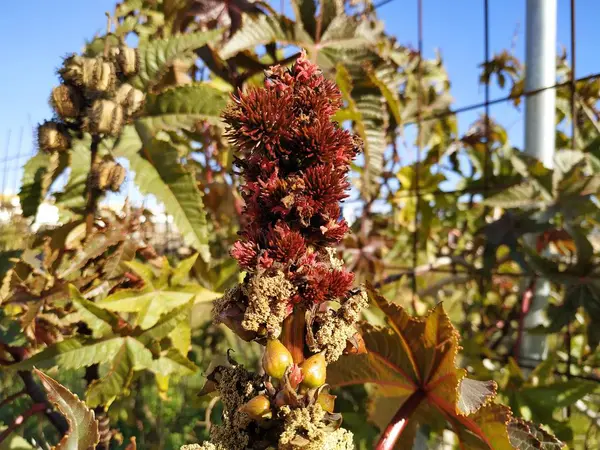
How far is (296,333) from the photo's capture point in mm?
517

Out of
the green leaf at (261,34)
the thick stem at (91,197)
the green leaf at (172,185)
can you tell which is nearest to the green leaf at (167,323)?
the green leaf at (172,185)

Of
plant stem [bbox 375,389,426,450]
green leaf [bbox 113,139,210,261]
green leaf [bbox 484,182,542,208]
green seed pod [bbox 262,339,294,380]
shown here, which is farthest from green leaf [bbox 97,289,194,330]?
green leaf [bbox 484,182,542,208]

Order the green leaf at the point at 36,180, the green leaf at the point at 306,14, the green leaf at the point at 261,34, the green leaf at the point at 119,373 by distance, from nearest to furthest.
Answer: the green leaf at the point at 119,373 < the green leaf at the point at 36,180 < the green leaf at the point at 261,34 < the green leaf at the point at 306,14

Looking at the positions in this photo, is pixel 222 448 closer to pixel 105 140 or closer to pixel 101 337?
pixel 101 337

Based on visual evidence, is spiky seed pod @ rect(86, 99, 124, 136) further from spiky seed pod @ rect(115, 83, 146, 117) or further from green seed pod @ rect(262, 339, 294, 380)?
green seed pod @ rect(262, 339, 294, 380)

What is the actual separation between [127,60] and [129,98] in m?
0.08

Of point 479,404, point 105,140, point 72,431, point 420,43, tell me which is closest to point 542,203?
point 420,43

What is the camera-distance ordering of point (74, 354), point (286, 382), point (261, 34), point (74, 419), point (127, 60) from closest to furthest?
point (286, 382) < point (74, 419) < point (74, 354) < point (127, 60) < point (261, 34)

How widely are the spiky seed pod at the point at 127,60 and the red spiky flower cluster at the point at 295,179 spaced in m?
0.64

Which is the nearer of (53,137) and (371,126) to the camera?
(53,137)

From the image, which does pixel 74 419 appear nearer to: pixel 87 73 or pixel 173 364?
pixel 173 364

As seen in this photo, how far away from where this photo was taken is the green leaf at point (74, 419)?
61cm

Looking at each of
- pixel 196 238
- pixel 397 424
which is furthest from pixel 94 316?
pixel 397 424

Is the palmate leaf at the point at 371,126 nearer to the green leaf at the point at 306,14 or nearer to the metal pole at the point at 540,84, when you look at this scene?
the green leaf at the point at 306,14
